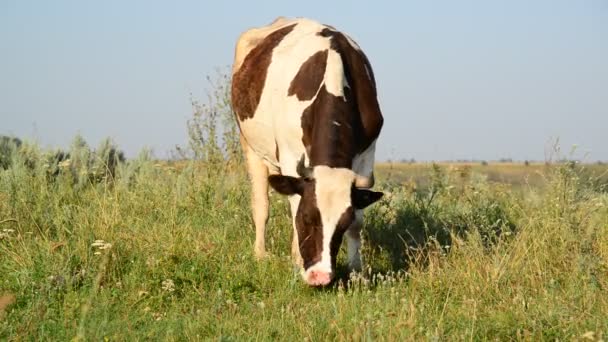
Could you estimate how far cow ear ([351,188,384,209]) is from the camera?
24.1ft

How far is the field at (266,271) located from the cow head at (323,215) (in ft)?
0.86

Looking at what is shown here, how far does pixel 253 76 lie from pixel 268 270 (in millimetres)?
2682

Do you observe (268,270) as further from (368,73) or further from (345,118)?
(368,73)

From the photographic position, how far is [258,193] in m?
9.64

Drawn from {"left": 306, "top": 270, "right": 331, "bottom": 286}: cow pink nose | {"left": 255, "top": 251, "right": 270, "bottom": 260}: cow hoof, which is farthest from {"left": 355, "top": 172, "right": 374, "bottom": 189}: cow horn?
{"left": 255, "top": 251, "right": 270, "bottom": 260}: cow hoof

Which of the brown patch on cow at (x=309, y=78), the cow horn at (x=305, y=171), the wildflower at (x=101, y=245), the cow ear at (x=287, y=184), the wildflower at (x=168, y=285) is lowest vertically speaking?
the wildflower at (x=168, y=285)

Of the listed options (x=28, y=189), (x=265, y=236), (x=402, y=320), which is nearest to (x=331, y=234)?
(x=402, y=320)

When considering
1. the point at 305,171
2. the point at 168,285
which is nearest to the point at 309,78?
the point at 305,171

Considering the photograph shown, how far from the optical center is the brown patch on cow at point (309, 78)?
26.3ft

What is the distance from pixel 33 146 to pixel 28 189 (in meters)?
3.30

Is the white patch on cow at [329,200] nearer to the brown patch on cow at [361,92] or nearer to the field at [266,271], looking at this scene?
the field at [266,271]

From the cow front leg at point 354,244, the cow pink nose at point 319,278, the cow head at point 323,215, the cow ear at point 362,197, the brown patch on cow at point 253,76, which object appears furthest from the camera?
the brown patch on cow at point 253,76

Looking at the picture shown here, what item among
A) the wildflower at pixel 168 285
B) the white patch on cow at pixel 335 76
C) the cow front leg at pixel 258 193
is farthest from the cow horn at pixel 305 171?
the cow front leg at pixel 258 193

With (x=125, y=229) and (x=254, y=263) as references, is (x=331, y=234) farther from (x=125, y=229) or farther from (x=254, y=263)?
(x=125, y=229)
